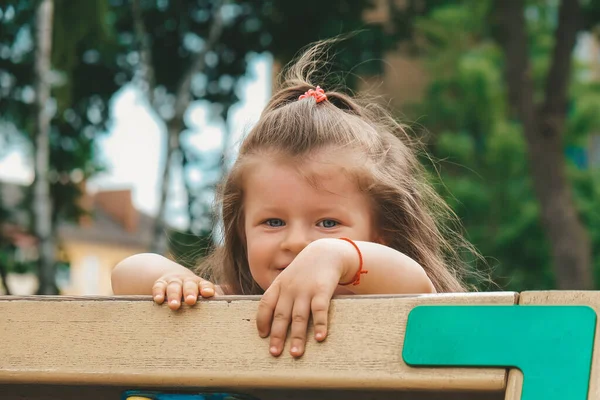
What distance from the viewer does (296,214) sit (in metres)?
1.80

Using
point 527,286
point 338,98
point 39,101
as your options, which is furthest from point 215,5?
point 338,98

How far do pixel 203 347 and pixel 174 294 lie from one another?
106 mm

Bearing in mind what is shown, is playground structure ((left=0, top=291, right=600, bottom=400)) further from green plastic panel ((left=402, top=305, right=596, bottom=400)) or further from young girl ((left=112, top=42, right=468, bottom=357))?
young girl ((left=112, top=42, right=468, bottom=357))

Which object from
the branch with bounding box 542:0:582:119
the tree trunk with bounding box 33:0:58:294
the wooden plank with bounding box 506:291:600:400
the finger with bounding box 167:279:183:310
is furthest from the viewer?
the tree trunk with bounding box 33:0:58:294

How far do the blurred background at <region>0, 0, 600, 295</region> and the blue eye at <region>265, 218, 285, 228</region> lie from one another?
1.92ft

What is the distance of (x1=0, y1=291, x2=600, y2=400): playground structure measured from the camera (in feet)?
3.49

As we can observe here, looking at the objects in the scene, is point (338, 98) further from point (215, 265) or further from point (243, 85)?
point (243, 85)

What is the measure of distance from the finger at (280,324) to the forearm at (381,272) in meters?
0.20

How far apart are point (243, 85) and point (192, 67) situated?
3.15ft

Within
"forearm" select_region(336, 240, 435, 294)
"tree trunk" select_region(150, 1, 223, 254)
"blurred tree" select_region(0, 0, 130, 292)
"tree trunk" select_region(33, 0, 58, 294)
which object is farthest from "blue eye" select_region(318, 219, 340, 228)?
"tree trunk" select_region(150, 1, 223, 254)

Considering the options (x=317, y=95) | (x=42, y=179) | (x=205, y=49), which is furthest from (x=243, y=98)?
(x=317, y=95)

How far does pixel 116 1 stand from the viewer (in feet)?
A: 29.9

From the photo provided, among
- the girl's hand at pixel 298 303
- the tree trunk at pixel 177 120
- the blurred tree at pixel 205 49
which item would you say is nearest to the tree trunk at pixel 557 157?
the blurred tree at pixel 205 49

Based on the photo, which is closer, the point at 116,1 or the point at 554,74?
the point at 554,74
